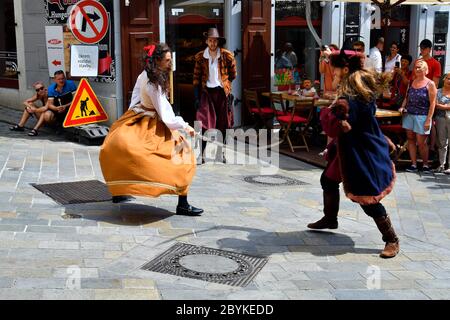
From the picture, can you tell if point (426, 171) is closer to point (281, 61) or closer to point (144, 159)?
point (281, 61)

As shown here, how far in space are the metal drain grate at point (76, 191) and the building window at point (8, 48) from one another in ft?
22.9

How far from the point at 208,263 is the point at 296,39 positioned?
902cm

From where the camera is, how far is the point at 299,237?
20.7 feet

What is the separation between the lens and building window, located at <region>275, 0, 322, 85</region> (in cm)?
1330

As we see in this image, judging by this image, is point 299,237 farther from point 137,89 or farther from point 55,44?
point 55,44

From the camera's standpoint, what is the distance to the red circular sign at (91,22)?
10703 mm

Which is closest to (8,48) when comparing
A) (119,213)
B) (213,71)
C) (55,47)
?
(55,47)

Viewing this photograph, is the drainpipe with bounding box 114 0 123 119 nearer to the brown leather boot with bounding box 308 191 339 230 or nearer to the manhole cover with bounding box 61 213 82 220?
the manhole cover with bounding box 61 213 82 220

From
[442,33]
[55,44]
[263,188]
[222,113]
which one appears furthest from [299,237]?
[442,33]

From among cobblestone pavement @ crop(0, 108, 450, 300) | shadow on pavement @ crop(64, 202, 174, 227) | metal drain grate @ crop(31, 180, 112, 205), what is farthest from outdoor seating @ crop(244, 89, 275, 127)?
shadow on pavement @ crop(64, 202, 174, 227)

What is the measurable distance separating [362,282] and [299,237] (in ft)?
4.24

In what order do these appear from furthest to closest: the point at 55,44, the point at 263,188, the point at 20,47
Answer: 1. the point at 20,47
2. the point at 55,44
3. the point at 263,188

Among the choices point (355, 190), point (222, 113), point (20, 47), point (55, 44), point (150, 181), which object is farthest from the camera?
point (20, 47)

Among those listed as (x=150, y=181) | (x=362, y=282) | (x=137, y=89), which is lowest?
(x=362, y=282)
